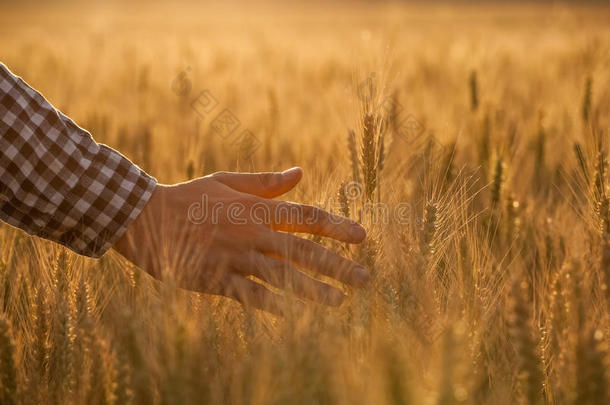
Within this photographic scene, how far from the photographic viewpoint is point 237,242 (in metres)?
1.22

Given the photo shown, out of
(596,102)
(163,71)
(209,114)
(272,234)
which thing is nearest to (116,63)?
(163,71)

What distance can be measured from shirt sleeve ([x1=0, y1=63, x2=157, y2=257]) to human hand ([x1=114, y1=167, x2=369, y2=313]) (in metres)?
0.05

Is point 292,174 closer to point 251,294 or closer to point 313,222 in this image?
point 313,222

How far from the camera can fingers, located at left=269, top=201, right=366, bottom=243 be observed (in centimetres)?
117

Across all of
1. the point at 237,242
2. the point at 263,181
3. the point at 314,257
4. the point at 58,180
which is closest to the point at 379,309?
the point at 314,257

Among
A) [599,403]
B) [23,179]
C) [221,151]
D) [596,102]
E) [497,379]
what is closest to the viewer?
[599,403]

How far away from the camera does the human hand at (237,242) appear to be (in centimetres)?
114

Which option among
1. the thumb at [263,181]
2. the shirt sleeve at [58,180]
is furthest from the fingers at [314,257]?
the shirt sleeve at [58,180]

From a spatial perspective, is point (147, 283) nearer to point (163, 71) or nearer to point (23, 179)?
point (23, 179)

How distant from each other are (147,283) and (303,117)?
221cm

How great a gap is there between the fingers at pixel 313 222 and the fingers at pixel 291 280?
12cm

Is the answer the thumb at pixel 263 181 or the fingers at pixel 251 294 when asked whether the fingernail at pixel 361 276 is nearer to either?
the fingers at pixel 251 294

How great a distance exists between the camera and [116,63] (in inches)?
215

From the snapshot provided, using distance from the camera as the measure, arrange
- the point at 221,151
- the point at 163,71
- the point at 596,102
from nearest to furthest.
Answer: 1. the point at 596,102
2. the point at 221,151
3. the point at 163,71
